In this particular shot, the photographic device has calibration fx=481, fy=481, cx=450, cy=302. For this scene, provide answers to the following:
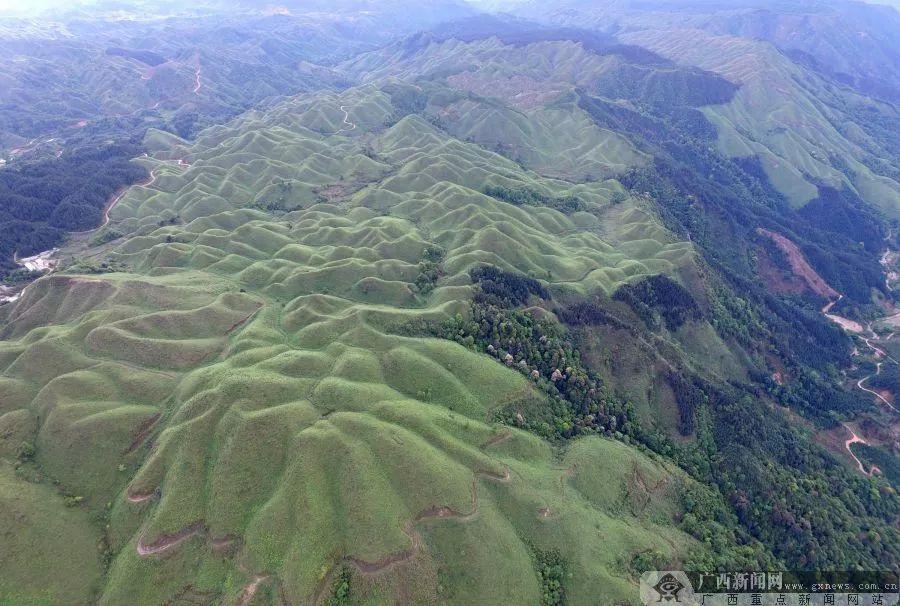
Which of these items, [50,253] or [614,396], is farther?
[50,253]

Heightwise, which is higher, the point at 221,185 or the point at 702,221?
the point at 702,221

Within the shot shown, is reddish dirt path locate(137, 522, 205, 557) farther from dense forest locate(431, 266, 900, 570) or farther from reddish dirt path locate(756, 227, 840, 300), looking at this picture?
reddish dirt path locate(756, 227, 840, 300)

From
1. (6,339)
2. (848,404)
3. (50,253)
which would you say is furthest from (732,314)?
(50,253)

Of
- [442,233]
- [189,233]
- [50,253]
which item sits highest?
[442,233]

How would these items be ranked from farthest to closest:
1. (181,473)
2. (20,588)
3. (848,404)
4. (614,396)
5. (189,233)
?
1. (189,233)
2. (848,404)
3. (614,396)
4. (181,473)
5. (20,588)

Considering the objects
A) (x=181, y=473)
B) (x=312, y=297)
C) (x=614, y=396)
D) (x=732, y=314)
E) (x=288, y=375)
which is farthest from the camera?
(x=732, y=314)

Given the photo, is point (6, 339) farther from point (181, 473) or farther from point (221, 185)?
point (221, 185)
